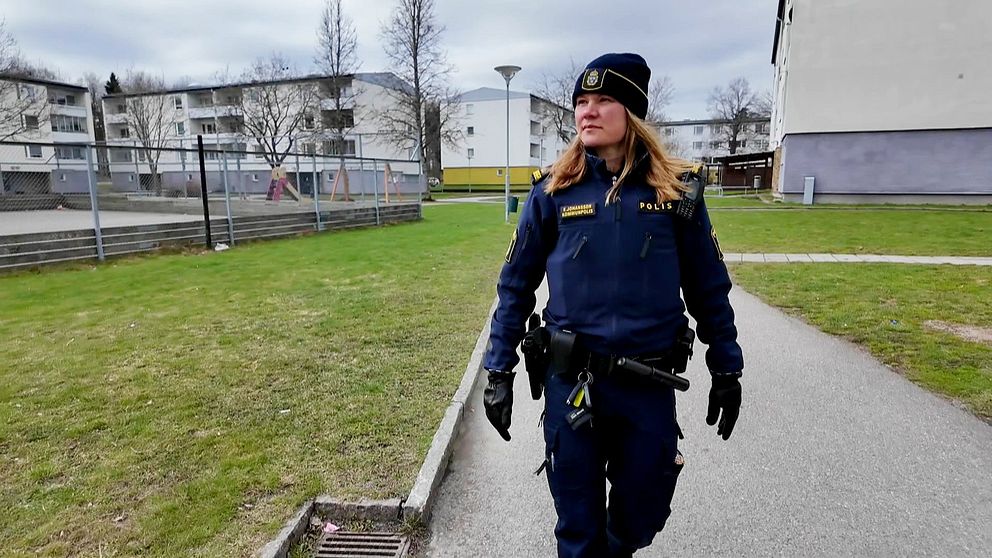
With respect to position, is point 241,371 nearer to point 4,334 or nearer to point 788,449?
point 4,334

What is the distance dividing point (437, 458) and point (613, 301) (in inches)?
75.4

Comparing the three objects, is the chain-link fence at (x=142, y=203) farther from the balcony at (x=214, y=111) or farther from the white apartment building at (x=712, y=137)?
the white apartment building at (x=712, y=137)

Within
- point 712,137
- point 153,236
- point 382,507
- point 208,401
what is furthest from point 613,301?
point 712,137

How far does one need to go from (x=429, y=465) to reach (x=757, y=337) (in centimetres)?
432

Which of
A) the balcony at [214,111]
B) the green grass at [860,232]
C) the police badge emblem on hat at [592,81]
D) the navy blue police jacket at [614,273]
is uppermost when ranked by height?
the balcony at [214,111]

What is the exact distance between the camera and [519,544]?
2.84 m

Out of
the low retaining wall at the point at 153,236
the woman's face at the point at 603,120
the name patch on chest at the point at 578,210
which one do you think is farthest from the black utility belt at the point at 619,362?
the low retaining wall at the point at 153,236

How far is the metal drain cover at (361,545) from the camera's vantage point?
2.74 metres

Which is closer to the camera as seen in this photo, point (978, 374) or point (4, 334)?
point (978, 374)

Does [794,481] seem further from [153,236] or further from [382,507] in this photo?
[153,236]

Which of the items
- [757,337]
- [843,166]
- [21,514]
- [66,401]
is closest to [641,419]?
[21,514]

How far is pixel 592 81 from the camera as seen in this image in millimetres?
2051

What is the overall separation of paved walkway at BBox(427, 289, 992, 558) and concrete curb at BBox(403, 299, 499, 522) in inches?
3.4

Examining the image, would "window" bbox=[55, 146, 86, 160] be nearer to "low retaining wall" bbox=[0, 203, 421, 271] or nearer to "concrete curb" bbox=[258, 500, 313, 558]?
"low retaining wall" bbox=[0, 203, 421, 271]
